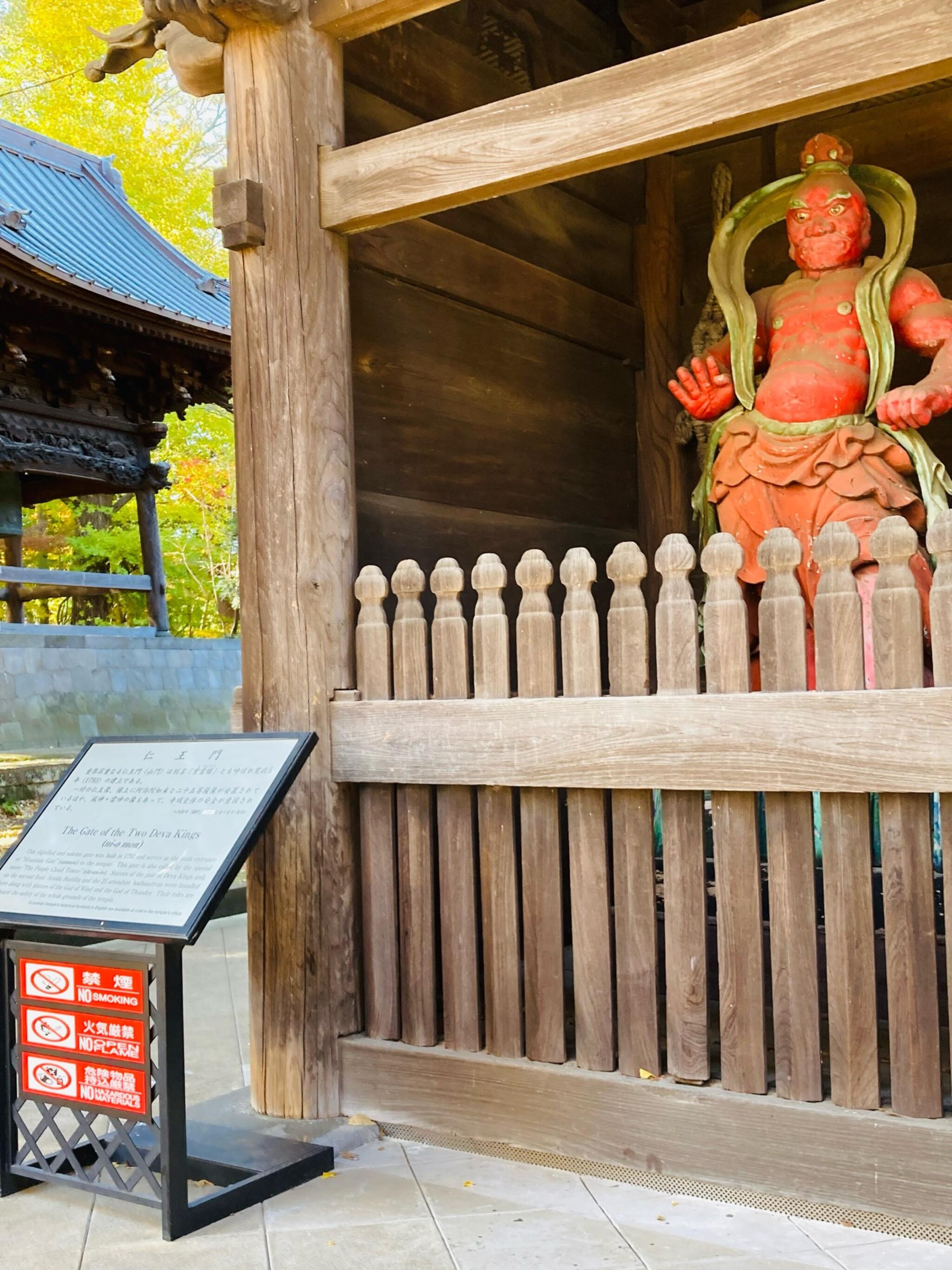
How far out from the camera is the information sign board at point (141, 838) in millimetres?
2660

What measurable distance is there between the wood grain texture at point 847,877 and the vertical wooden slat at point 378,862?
118 centimetres

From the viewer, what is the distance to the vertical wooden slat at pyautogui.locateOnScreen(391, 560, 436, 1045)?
327 cm

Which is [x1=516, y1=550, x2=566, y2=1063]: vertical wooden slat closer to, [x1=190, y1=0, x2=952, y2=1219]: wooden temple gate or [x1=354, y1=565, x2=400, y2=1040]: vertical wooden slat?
[x1=190, y1=0, x2=952, y2=1219]: wooden temple gate

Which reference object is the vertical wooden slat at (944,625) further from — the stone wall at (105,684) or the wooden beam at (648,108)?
the stone wall at (105,684)

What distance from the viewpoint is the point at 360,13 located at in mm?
3361

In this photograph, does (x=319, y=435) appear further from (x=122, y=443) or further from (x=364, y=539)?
(x=122, y=443)

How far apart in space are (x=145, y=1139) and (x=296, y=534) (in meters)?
1.63

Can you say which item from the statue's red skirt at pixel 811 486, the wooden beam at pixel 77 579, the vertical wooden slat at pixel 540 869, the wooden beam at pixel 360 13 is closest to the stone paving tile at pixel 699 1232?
the vertical wooden slat at pixel 540 869

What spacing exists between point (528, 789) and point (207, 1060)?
177 centimetres

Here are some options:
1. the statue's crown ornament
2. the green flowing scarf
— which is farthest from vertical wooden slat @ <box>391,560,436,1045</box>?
the statue's crown ornament

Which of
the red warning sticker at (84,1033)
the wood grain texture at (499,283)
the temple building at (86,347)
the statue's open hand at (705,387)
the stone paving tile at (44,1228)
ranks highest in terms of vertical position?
the temple building at (86,347)

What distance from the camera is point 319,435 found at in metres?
3.39

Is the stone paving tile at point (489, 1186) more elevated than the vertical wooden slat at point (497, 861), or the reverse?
the vertical wooden slat at point (497, 861)

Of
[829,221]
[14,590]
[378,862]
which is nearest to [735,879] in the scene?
[378,862]
